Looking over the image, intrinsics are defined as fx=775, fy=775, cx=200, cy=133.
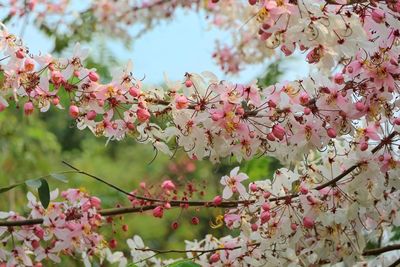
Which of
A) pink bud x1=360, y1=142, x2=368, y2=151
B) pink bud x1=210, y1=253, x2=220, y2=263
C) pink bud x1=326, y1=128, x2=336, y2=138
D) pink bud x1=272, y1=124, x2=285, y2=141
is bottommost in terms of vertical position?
pink bud x1=210, y1=253, x2=220, y2=263

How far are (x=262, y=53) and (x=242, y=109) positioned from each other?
2.09 meters

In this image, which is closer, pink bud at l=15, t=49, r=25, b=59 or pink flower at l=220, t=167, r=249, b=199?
pink bud at l=15, t=49, r=25, b=59

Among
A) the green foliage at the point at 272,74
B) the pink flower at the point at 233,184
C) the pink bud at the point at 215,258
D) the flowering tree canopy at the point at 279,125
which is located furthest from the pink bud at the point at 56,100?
the green foliage at the point at 272,74

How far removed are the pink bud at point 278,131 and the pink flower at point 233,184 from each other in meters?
0.31

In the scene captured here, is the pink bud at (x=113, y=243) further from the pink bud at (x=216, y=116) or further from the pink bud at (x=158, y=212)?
the pink bud at (x=216, y=116)

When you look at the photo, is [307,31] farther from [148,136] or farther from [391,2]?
[148,136]

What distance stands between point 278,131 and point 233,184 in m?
0.34

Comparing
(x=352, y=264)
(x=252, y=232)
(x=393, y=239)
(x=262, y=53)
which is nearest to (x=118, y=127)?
(x=252, y=232)

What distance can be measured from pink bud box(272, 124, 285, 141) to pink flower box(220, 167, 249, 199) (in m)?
0.31

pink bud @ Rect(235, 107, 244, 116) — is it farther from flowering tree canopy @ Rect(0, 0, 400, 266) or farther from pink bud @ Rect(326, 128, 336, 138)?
pink bud @ Rect(326, 128, 336, 138)

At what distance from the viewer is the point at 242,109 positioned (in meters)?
1.52

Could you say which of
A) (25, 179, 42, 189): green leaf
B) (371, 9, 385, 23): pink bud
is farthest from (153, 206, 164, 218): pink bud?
(371, 9, 385, 23): pink bud

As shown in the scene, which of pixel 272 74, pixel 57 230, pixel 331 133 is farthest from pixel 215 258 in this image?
pixel 272 74

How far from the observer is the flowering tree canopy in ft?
4.92
